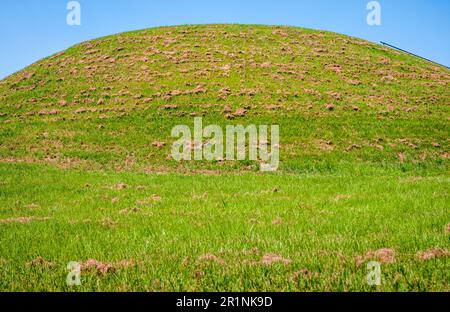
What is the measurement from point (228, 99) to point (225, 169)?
15.5 metres

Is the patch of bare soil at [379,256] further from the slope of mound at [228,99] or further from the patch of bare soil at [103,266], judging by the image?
the slope of mound at [228,99]

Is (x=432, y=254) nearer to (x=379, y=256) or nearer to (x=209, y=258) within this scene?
(x=379, y=256)

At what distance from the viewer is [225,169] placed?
2512 cm

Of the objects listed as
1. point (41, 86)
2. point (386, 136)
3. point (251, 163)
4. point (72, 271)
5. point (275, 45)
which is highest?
point (275, 45)

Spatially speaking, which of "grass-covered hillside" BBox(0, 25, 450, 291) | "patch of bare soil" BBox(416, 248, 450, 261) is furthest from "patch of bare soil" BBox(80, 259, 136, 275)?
"patch of bare soil" BBox(416, 248, 450, 261)

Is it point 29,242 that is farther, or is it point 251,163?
point 251,163

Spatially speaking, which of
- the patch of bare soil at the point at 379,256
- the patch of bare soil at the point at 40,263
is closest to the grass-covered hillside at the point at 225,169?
the patch of bare soil at the point at 379,256

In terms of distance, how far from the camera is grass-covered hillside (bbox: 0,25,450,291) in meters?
6.59

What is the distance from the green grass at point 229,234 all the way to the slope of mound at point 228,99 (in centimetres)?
1056
